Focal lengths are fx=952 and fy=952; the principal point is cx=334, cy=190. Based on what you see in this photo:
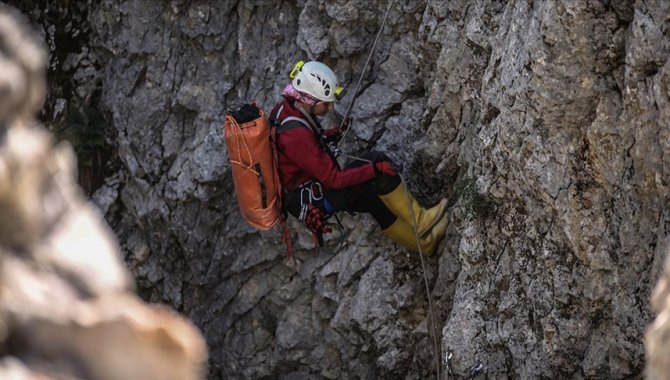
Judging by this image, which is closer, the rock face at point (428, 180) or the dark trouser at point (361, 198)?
the rock face at point (428, 180)

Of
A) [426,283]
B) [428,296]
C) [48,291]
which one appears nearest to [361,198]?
[426,283]

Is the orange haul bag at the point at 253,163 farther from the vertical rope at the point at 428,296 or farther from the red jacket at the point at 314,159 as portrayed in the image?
the vertical rope at the point at 428,296

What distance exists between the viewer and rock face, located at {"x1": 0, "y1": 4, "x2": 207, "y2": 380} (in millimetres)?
3373

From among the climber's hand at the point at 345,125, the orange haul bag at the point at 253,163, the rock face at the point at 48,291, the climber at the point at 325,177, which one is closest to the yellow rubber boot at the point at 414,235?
the climber at the point at 325,177

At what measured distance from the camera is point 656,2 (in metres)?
6.09

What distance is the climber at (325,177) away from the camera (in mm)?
8766

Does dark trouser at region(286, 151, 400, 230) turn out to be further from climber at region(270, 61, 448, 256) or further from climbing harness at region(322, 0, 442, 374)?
climbing harness at region(322, 0, 442, 374)

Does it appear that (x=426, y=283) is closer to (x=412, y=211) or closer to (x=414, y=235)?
(x=414, y=235)

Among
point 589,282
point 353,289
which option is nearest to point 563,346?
point 589,282

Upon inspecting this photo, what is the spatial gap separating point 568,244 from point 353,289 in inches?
143

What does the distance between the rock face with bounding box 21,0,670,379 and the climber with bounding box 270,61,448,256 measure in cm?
39

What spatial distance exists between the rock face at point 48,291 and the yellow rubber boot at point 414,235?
5827 mm

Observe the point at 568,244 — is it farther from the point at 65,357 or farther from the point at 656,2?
the point at 65,357

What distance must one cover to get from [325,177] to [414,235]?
1.24m
